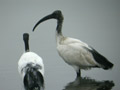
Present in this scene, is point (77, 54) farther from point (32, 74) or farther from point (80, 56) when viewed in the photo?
point (32, 74)

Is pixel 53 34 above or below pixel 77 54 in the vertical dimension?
below

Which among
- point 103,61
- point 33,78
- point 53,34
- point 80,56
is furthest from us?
point 53,34

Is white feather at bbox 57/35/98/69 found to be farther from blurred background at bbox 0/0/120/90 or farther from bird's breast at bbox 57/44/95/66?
blurred background at bbox 0/0/120/90

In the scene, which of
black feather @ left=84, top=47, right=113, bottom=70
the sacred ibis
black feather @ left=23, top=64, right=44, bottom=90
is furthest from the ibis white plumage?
black feather @ left=23, top=64, right=44, bottom=90

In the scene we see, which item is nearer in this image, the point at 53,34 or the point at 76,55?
the point at 76,55

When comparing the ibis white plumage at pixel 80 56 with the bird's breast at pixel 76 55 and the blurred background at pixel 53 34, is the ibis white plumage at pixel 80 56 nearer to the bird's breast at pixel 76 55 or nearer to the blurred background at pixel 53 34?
the bird's breast at pixel 76 55

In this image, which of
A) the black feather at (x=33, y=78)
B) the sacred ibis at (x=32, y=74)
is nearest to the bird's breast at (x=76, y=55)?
the sacred ibis at (x=32, y=74)

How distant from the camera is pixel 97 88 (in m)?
6.75

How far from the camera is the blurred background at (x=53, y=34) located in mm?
7661

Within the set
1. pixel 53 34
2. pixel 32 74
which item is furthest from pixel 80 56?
pixel 53 34

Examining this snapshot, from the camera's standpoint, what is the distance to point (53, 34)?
12219mm

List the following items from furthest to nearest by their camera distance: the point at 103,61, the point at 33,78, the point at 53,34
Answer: the point at 53,34 < the point at 103,61 < the point at 33,78

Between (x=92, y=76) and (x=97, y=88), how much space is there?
36.6 inches

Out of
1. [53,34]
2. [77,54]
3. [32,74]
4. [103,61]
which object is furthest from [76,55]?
[53,34]
